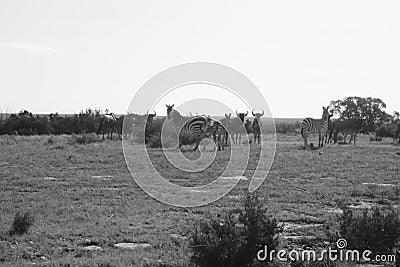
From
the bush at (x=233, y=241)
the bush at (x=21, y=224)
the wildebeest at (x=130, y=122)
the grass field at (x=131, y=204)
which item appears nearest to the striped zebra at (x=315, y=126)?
the wildebeest at (x=130, y=122)

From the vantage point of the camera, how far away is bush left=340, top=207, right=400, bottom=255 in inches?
299

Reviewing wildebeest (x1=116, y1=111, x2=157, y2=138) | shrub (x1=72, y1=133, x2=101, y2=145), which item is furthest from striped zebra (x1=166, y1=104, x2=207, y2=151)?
shrub (x1=72, y1=133, x2=101, y2=145)

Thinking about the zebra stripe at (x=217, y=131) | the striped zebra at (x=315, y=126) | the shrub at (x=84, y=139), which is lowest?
the shrub at (x=84, y=139)

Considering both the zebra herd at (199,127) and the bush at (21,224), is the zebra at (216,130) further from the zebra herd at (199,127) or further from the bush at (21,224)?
the bush at (21,224)

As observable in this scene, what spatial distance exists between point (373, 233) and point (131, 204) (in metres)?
5.70

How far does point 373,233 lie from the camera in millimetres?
7680

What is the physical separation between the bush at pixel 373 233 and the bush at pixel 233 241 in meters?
1.18

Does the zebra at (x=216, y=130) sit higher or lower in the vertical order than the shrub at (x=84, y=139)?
higher

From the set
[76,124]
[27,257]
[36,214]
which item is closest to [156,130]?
[76,124]

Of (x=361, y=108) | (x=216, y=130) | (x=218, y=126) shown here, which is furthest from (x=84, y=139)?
(x=361, y=108)

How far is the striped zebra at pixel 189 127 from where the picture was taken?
3082 cm

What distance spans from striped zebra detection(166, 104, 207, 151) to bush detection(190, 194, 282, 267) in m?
22.8

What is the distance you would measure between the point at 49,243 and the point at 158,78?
5854mm

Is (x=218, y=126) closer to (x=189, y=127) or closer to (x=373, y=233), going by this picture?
(x=189, y=127)
